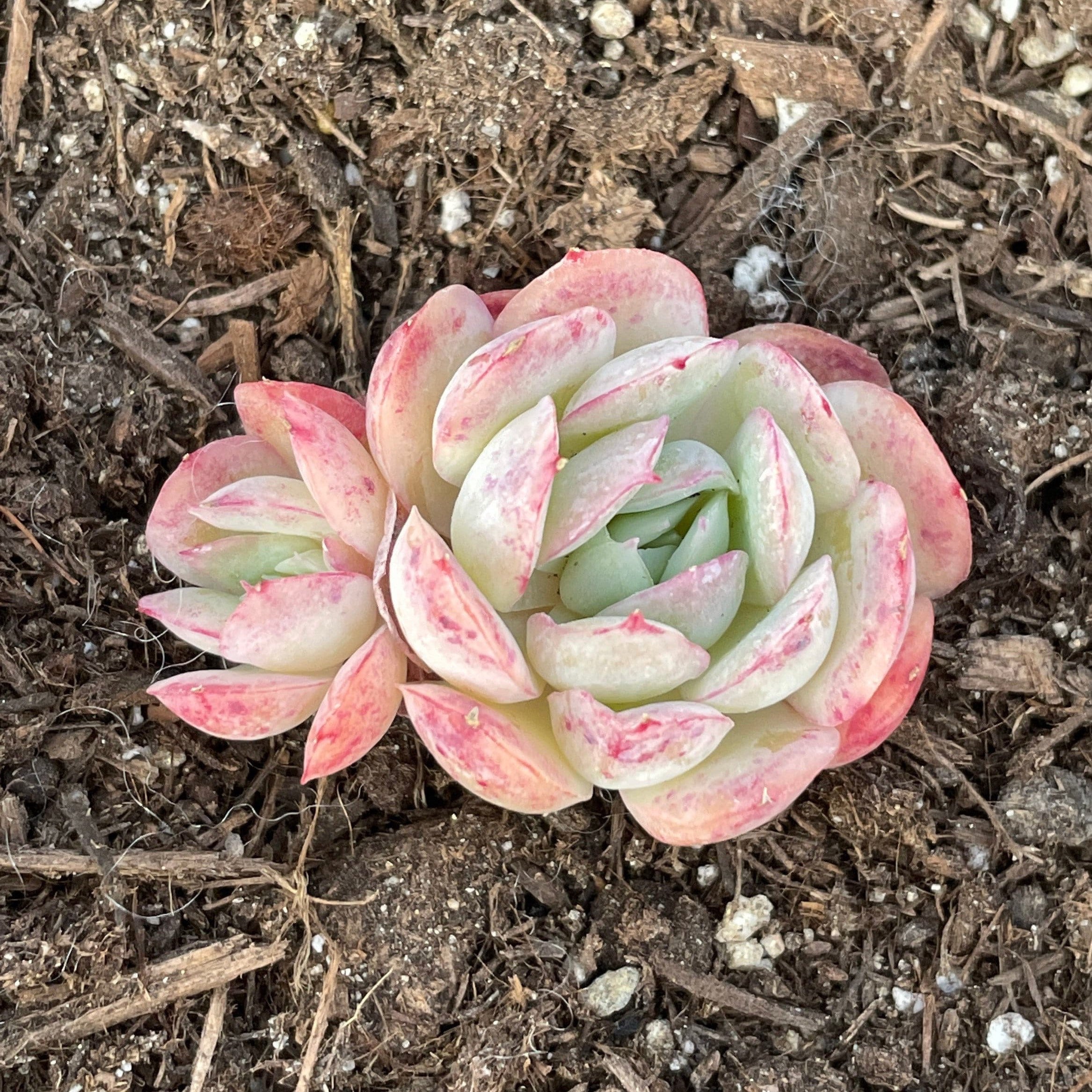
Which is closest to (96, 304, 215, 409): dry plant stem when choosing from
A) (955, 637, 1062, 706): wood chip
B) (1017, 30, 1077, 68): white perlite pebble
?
(955, 637, 1062, 706): wood chip

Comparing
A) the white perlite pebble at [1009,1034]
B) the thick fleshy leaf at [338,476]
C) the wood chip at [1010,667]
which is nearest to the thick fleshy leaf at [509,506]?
the thick fleshy leaf at [338,476]

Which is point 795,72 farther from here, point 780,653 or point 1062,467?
point 780,653

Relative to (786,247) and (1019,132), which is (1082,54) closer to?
(1019,132)

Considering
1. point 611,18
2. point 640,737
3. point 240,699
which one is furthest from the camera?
point 611,18

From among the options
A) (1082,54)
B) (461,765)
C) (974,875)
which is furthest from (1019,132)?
(461,765)

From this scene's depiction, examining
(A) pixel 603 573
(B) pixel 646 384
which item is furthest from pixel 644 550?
(B) pixel 646 384

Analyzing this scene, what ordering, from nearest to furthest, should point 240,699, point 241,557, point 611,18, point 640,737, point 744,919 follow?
point 640,737 < point 240,699 < point 241,557 < point 744,919 < point 611,18
